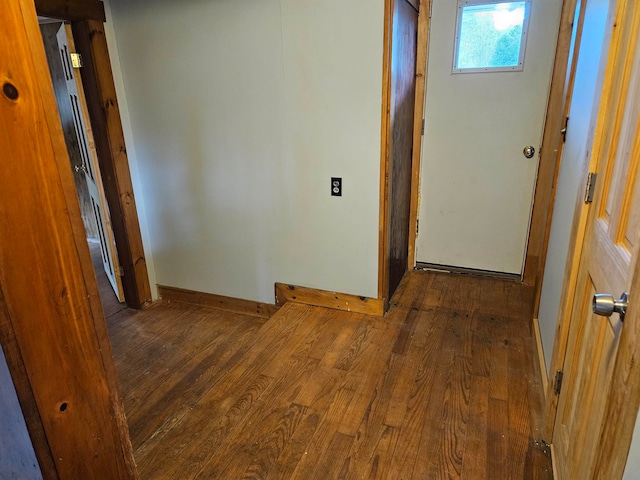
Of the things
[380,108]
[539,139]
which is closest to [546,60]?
[539,139]

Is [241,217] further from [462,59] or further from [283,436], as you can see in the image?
[462,59]

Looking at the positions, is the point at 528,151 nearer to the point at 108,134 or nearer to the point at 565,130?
the point at 565,130

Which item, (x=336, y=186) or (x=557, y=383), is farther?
(x=336, y=186)

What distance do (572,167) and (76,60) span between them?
3.01 m

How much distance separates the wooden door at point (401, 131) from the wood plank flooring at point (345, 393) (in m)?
0.36

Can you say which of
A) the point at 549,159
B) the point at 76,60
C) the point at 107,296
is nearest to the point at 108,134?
the point at 76,60

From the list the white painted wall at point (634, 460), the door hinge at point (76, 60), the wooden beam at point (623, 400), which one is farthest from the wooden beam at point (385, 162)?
the door hinge at point (76, 60)

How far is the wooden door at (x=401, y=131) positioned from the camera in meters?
2.37

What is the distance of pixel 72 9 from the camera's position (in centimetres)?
248

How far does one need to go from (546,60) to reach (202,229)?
2.65 meters

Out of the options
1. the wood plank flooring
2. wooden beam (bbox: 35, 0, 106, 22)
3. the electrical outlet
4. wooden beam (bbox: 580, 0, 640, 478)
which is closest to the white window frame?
the electrical outlet

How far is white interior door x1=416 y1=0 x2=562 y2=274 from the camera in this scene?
272cm

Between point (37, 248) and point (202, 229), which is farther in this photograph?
point (202, 229)

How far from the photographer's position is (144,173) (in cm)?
305
